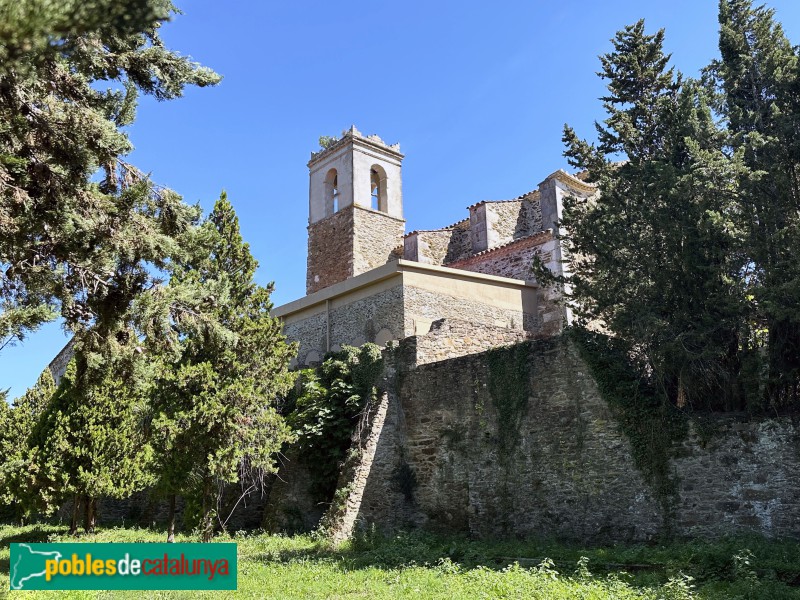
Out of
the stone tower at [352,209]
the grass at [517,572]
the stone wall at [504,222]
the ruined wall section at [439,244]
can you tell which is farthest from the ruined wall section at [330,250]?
the grass at [517,572]

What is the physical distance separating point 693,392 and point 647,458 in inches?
51.2

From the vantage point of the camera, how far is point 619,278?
1159 centimetres

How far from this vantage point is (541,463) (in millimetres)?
12562

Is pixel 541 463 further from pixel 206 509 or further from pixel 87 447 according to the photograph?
pixel 87 447

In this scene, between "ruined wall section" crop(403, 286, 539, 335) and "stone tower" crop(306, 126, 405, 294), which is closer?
"ruined wall section" crop(403, 286, 539, 335)

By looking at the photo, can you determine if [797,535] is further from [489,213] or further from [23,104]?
[489,213]

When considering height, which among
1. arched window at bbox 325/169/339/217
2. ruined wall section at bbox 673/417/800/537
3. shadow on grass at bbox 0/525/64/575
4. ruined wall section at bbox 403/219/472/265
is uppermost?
arched window at bbox 325/169/339/217

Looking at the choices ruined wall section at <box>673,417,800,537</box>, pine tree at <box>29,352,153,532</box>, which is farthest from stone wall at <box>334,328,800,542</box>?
pine tree at <box>29,352,153,532</box>

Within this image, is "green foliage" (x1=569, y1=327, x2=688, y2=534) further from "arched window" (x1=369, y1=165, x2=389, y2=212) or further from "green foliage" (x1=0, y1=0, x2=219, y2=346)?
"arched window" (x1=369, y1=165, x2=389, y2=212)

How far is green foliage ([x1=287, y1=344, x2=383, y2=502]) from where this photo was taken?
15.1 m

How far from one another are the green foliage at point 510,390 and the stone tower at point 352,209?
1313cm

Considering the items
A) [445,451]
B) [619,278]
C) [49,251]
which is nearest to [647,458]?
[619,278]

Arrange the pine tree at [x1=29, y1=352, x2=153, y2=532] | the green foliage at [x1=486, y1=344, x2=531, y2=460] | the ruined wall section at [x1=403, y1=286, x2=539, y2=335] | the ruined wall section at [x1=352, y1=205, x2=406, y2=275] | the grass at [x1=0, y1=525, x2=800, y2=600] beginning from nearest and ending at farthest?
the grass at [x1=0, y1=525, x2=800, y2=600], the green foliage at [x1=486, y1=344, x2=531, y2=460], the pine tree at [x1=29, y1=352, x2=153, y2=532], the ruined wall section at [x1=403, y1=286, x2=539, y2=335], the ruined wall section at [x1=352, y1=205, x2=406, y2=275]

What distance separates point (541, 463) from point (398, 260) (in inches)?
274
